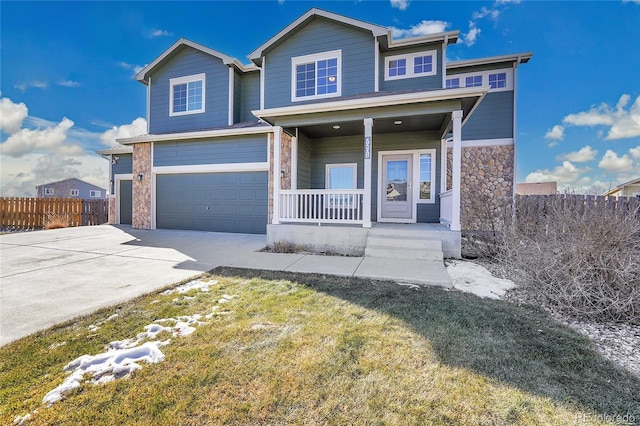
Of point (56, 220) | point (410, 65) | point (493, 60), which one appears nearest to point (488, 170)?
point (493, 60)

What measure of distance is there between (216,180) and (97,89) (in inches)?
388

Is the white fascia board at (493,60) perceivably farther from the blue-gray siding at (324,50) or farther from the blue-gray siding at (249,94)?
the blue-gray siding at (249,94)

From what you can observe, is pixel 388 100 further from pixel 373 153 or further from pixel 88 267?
pixel 88 267

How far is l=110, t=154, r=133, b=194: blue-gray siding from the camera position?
13109 millimetres

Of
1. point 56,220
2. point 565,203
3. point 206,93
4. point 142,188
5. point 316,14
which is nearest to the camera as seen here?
point 565,203

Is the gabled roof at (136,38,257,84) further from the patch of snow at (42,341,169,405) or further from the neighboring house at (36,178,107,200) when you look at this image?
the neighboring house at (36,178,107,200)

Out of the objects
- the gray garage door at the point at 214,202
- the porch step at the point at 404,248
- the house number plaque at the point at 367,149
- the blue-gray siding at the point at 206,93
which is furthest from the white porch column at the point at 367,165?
the blue-gray siding at the point at 206,93

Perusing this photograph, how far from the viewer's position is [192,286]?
4285 millimetres

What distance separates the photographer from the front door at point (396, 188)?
9.27 metres

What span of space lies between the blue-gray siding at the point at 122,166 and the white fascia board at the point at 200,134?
215 cm

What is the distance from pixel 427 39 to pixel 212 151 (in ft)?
26.9

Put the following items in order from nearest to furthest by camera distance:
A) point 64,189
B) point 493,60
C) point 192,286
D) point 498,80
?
point 192,286, point 493,60, point 498,80, point 64,189

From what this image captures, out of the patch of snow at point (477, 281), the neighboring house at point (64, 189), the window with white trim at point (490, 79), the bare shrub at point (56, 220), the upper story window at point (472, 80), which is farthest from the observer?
the neighboring house at point (64, 189)

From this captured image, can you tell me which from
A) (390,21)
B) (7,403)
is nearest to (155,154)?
(390,21)
